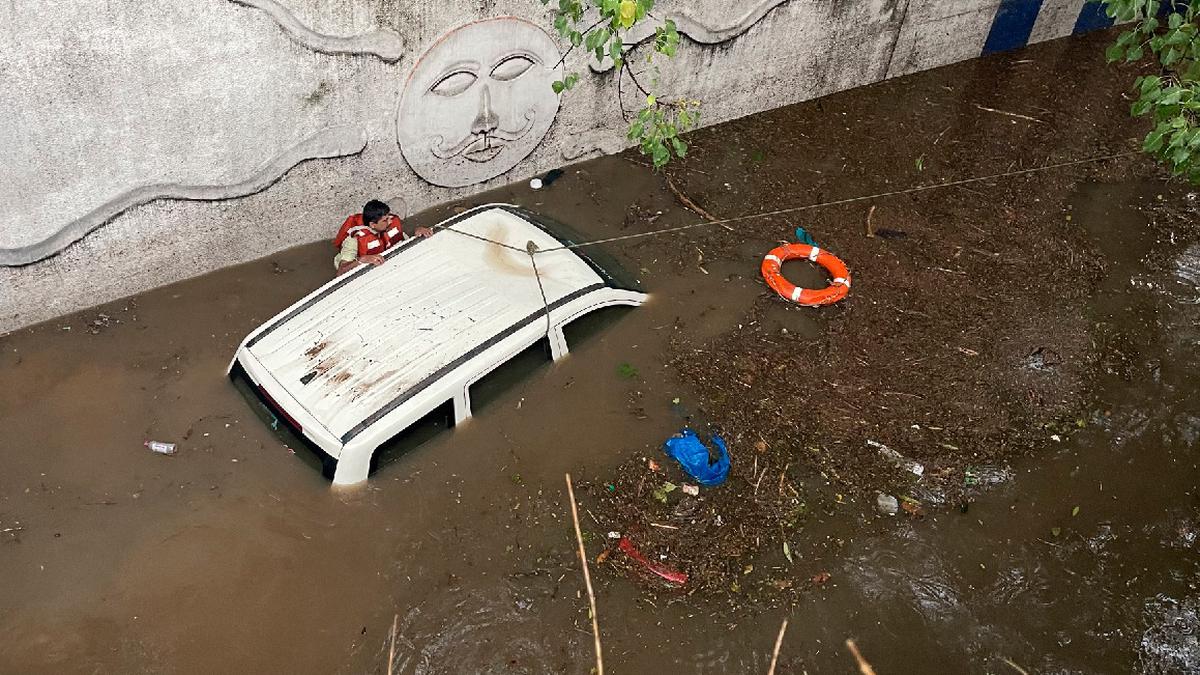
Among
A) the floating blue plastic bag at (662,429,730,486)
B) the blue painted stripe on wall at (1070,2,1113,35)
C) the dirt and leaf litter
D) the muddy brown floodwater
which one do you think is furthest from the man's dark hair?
the blue painted stripe on wall at (1070,2,1113,35)

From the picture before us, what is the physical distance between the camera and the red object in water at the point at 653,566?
6219mm

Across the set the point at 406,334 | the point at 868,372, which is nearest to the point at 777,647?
the point at 868,372

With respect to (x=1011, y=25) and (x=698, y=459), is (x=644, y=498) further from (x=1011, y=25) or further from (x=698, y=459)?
(x=1011, y=25)

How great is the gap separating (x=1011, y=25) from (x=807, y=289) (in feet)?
18.0

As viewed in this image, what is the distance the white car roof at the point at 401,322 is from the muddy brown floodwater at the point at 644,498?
437 millimetres

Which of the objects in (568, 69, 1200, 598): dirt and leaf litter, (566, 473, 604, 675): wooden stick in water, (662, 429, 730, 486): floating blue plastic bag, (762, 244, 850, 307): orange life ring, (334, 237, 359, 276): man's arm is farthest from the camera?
(762, 244, 850, 307): orange life ring

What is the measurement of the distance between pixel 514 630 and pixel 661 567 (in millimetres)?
1096

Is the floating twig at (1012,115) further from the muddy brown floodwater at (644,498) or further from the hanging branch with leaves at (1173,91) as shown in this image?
the hanging branch with leaves at (1173,91)

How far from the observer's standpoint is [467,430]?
6.82 meters

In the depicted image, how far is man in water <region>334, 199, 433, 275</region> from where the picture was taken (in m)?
7.36

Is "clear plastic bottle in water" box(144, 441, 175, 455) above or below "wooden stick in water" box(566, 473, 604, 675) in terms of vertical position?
above

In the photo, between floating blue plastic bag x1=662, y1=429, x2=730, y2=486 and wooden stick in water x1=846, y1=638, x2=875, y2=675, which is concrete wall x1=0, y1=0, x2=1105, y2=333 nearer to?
Answer: floating blue plastic bag x1=662, y1=429, x2=730, y2=486

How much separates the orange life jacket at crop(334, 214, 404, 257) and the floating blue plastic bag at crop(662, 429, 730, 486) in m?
2.84

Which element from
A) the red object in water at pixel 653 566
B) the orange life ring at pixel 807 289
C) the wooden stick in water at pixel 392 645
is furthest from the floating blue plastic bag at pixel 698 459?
the wooden stick in water at pixel 392 645
